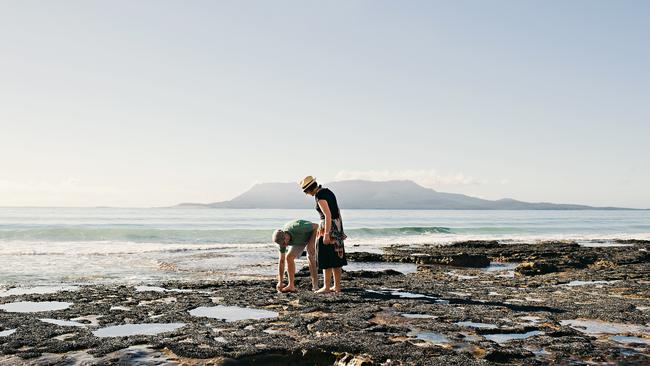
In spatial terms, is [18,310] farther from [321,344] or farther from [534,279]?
[534,279]

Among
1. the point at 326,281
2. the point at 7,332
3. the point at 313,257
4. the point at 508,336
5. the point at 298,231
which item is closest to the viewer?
the point at 508,336

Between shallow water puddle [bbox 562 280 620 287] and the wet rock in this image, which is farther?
shallow water puddle [bbox 562 280 620 287]

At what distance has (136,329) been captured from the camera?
6.97 metres

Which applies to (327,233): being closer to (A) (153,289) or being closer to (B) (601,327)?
(A) (153,289)

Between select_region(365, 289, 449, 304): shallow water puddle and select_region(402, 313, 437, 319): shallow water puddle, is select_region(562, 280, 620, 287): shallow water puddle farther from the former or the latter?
select_region(402, 313, 437, 319): shallow water puddle

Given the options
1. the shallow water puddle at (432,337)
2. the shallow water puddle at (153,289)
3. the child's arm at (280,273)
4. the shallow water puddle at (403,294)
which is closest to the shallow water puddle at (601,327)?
the shallow water puddle at (432,337)

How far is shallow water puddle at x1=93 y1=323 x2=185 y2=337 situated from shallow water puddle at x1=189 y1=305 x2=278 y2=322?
2.56 ft

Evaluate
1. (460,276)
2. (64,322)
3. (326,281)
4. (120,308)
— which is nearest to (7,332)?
(64,322)

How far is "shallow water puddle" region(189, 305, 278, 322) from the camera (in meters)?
7.83

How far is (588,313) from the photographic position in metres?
7.97

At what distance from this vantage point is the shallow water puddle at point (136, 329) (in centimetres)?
666

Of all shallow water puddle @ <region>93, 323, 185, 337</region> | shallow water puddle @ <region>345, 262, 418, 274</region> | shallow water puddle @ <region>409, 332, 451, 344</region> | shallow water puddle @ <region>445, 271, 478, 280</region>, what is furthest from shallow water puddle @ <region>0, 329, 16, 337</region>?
shallow water puddle @ <region>345, 262, 418, 274</region>

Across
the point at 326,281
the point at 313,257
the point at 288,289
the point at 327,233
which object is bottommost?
the point at 288,289

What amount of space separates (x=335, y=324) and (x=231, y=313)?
1919mm
